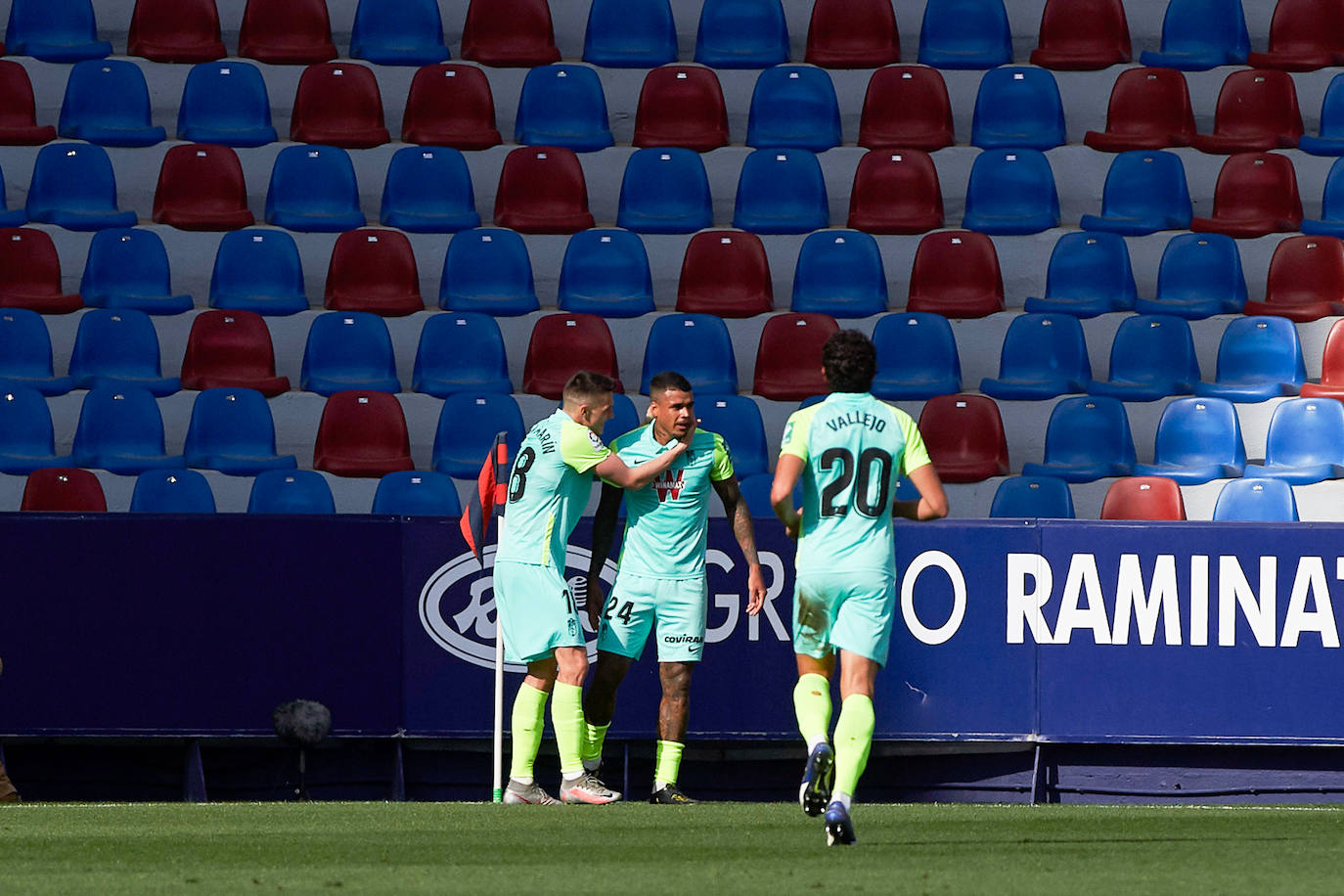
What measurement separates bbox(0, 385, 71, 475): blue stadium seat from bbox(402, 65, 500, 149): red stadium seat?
3367 millimetres

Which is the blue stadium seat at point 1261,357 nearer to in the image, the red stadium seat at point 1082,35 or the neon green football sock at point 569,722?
the red stadium seat at point 1082,35

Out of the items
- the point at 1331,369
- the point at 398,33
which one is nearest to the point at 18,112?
the point at 398,33

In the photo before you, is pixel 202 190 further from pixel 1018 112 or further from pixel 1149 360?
pixel 1149 360

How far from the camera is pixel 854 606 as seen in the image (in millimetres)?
6867

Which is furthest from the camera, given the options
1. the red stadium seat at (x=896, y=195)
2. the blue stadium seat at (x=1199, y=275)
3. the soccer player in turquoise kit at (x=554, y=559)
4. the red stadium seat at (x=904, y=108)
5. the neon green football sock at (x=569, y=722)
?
the red stadium seat at (x=904, y=108)

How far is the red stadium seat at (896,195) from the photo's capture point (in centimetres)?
1379

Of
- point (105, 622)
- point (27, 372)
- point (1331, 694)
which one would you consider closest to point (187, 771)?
point (105, 622)

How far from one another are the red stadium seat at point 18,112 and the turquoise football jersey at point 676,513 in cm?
710

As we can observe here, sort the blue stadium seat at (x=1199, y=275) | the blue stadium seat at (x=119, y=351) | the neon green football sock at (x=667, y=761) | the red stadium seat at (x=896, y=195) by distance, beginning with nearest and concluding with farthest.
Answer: the neon green football sock at (x=667, y=761) → the blue stadium seat at (x=119, y=351) → the blue stadium seat at (x=1199, y=275) → the red stadium seat at (x=896, y=195)

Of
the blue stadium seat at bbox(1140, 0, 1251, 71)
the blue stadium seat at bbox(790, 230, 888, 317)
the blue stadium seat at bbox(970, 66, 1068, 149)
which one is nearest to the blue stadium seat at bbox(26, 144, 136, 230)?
the blue stadium seat at bbox(790, 230, 888, 317)

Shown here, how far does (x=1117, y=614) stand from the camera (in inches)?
387

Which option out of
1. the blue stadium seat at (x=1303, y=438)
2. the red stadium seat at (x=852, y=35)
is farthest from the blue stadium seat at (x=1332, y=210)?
the red stadium seat at (x=852, y=35)

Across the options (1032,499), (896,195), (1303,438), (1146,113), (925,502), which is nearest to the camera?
(925,502)

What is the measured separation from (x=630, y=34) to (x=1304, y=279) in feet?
17.0
